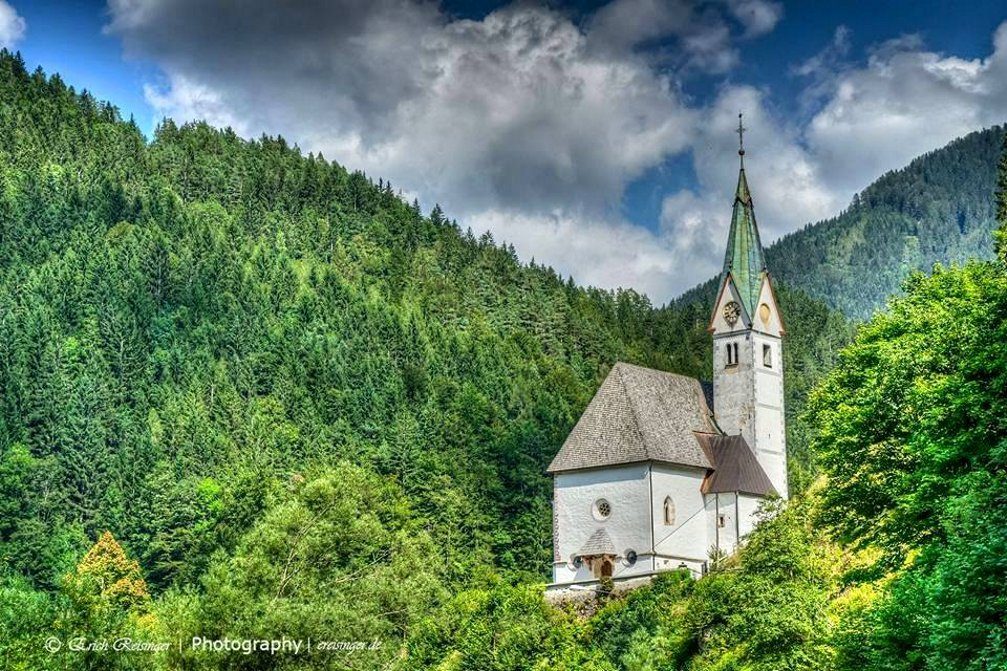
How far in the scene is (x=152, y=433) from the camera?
111375mm

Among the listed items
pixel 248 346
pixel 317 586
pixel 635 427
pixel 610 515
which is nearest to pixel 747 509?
pixel 635 427

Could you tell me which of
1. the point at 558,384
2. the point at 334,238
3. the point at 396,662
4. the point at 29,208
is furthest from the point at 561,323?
the point at 396,662

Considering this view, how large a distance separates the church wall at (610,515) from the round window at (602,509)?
0.15 metres

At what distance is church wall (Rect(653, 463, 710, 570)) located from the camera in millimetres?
61219

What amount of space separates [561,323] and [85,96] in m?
75.3

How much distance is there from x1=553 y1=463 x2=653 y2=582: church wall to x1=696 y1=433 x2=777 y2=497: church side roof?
4.32 meters

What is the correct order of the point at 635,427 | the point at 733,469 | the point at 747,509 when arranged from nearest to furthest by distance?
the point at 635,427, the point at 747,509, the point at 733,469

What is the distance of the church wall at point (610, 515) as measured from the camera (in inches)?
2405

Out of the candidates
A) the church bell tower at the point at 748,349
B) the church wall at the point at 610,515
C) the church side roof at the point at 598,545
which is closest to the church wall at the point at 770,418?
the church bell tower at the point at 748,349

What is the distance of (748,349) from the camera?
227 ft

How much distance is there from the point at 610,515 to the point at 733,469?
22.2 ft

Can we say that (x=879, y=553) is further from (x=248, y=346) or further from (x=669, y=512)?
(x=248, y=346)

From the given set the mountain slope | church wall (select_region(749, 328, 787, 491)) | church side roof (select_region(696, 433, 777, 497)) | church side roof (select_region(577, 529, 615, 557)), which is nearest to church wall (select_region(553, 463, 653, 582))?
church side roof (select_region(577, 529, 615, 557))

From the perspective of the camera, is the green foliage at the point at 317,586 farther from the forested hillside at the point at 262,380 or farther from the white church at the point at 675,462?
the white church at the point at 675,462
